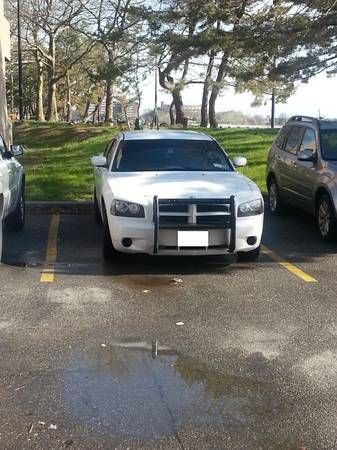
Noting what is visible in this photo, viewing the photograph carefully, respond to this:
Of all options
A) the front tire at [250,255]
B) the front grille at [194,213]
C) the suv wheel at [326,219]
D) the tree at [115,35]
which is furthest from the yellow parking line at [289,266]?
the tree at [115,35]

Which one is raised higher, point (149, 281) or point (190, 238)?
point (190, 238)

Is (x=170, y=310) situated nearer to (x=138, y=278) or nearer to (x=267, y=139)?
(x=138, y=278)

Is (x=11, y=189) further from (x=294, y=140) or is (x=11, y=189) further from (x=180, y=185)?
(x=294, y=140)

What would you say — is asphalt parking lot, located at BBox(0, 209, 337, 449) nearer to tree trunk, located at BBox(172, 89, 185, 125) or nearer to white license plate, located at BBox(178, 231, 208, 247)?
white license plate, located at BBox(178, 231, 208, 247)

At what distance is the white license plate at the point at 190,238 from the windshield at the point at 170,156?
1.39 meters

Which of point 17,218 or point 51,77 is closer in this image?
point 17,218

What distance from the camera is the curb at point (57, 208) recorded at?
11289 millimetres

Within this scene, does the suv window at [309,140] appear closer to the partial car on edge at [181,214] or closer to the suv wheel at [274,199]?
the suv wheel at [274,199]

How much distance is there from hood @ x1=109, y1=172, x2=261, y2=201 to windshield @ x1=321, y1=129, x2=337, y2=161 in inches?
78.2

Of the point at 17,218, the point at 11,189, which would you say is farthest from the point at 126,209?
the point at 17,218

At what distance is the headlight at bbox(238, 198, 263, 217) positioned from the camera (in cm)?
708

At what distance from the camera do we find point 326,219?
8.95 metres

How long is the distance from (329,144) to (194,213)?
344 centimetres

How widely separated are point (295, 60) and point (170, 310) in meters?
15.9
